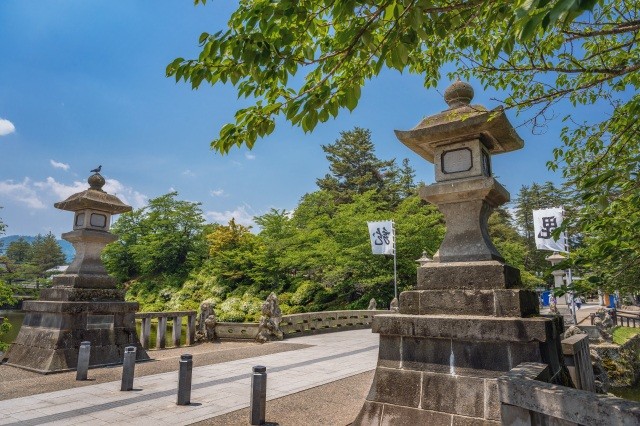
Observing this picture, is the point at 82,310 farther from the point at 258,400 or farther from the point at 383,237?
the point at 383,237

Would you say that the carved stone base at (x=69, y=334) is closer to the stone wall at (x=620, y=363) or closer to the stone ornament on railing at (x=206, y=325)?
the stone ornament on railing at (x=206, y=325)

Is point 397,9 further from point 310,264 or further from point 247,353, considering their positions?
point 310,264

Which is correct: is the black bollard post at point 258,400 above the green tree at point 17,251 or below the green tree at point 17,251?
below

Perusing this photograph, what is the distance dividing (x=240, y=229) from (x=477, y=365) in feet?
96.1

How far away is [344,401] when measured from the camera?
6855 millimetres

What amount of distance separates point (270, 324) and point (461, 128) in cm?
1176

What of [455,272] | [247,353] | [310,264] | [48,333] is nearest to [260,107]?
[455,272]

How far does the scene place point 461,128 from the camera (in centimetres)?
492

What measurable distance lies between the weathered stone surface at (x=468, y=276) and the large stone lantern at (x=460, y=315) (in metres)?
0.01

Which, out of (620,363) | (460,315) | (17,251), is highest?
(17,251)

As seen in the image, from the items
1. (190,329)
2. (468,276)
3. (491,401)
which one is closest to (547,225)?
(468,276)

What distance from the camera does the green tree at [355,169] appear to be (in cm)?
4244

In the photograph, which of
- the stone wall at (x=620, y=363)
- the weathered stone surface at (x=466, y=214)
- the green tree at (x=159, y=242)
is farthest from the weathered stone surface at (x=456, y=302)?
the green tree at (x=159, y=242)

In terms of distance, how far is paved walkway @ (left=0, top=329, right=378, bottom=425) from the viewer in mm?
5715
